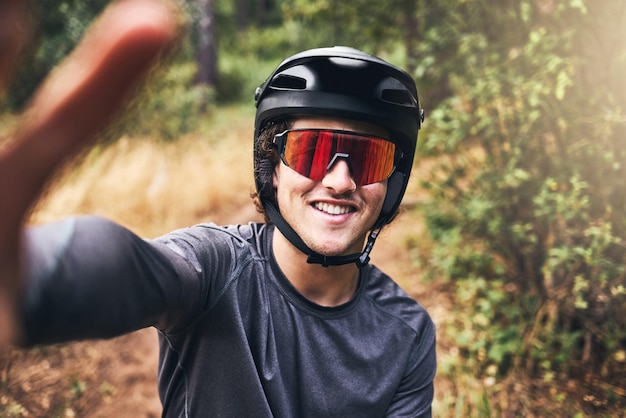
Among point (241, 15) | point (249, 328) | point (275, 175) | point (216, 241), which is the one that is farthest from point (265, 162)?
point (241, 15)

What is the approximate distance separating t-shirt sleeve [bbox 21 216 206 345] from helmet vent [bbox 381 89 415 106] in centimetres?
123

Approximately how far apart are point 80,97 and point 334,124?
152 cm

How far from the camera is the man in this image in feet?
6.19

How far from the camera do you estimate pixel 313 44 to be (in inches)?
607

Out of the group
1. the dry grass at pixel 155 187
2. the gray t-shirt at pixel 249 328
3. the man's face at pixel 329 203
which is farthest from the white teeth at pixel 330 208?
the dry grass at pixel 155 187

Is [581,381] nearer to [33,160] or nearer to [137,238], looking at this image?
[137,238]

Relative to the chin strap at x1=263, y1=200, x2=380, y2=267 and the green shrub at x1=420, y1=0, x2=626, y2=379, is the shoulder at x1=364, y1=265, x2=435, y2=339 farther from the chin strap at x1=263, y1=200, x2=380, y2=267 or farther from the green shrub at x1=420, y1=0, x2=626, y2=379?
the green shrub at x1=420, y1=0, x2=626, y2=379

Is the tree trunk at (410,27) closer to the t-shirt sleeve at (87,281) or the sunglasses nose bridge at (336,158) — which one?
the sunglasses nose bridge at (336,158)

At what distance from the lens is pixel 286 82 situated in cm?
230

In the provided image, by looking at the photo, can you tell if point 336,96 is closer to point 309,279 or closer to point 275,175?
point 275,175

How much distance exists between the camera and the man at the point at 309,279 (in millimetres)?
1886

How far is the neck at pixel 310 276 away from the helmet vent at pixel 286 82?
22.9 inches

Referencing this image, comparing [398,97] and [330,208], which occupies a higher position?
[398,97]

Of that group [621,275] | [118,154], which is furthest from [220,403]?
[118,154]
